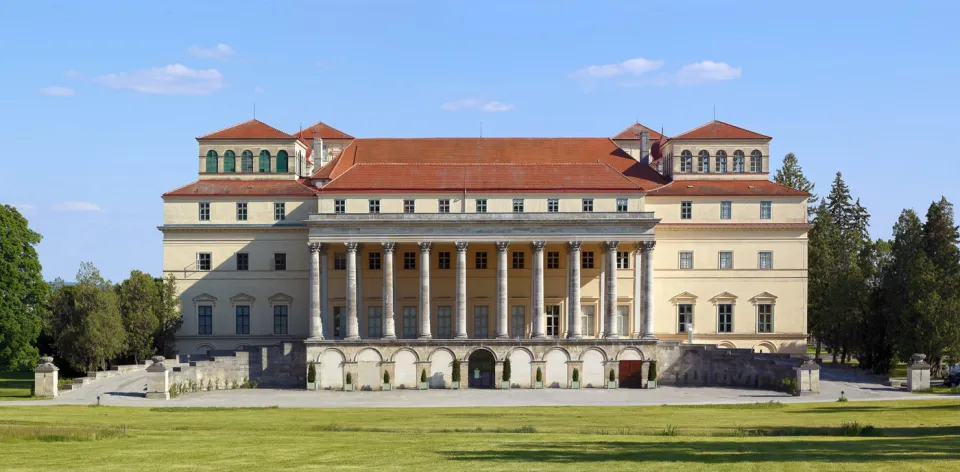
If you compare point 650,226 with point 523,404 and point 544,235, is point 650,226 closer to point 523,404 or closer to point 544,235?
point 544,235

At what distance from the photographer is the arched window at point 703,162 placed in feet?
299

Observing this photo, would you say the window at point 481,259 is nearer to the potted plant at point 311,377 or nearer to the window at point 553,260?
the window at point 553,260

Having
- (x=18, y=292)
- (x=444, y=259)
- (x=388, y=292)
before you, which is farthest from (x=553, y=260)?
(x=18, y=292)

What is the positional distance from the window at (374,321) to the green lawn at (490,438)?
25673 mm

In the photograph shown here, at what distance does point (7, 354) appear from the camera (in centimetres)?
7588

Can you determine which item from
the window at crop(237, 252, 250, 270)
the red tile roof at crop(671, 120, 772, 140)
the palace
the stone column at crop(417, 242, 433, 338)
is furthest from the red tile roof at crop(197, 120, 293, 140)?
the red tile roof at crop(671, 120, 772, 140)

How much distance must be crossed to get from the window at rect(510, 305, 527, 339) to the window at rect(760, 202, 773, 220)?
66.8 ft

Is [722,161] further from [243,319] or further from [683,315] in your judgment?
[243,319]

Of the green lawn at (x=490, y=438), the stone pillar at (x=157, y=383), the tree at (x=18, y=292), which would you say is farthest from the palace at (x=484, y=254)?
the green lawn at (x=490, y=438)

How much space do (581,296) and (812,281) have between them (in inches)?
992

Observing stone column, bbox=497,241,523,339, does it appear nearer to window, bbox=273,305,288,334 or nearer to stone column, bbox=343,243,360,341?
stone column, bbox=343,243,360,341

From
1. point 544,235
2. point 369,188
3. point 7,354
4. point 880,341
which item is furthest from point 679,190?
point 7,354

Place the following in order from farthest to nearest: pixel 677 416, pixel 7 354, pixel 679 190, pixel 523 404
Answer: pixel 679 190 < pixel 7 354 < pixel 523 404 < pixel 677 416

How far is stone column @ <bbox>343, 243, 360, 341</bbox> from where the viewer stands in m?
82.4
